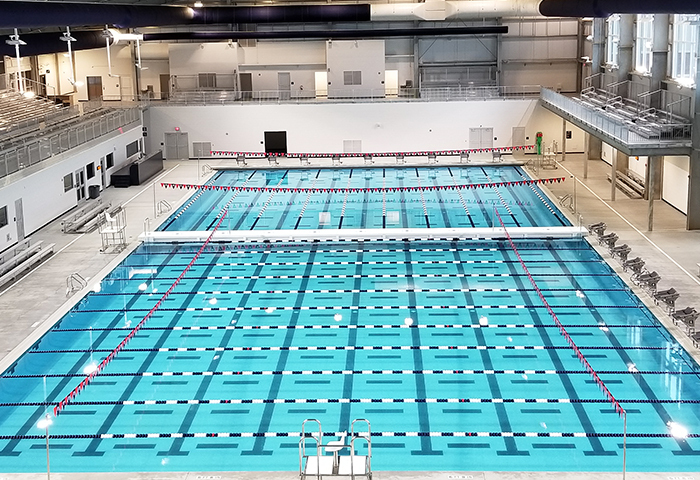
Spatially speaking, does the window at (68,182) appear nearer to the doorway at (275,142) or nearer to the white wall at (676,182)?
the doorway at (275,142)

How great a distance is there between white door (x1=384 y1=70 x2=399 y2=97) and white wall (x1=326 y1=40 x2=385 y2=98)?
4.84ft

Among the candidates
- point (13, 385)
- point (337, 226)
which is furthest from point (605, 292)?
point (13, 385)

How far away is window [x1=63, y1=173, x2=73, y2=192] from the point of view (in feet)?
79.8

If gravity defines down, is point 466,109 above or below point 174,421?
above

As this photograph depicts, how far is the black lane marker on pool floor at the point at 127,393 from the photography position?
10.9 meters

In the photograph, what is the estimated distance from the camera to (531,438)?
1102cm

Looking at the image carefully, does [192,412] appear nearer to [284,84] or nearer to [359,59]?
[359,59]

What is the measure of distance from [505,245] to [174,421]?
1108cm

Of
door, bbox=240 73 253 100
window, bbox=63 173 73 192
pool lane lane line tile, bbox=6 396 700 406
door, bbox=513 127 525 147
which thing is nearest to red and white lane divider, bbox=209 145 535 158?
door, bbox=513 127 525 147

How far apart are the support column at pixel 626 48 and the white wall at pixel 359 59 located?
35.4 ft

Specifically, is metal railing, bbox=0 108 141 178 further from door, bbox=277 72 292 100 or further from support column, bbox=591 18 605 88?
support column, bbox=591 18 605 88

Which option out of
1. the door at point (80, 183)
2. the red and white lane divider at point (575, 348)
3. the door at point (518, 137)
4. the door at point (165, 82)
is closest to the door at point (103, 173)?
the door at point (80, 183)

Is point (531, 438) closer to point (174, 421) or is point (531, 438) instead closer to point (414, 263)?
point (174, 421)

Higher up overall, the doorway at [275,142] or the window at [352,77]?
the window at [352,77]
